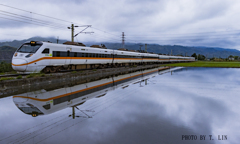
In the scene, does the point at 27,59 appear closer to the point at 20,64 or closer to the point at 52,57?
the point at 20,64

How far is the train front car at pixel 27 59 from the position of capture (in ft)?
48.1

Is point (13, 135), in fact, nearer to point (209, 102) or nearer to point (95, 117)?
point (95, 117)

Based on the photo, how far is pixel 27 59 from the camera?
14750 millimetres

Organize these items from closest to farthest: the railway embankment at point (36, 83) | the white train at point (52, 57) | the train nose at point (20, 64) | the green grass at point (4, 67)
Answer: the railway embankment at point (36, 83)
the train nose at point (20, 64)
the white train at point (52, 57)
the green grass at point (4, 67)

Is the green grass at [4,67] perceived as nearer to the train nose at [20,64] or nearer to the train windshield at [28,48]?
the train windshield at [28,48]

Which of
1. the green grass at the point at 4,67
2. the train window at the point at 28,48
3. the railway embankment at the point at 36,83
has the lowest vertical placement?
the railway embankment at the point at 36,83

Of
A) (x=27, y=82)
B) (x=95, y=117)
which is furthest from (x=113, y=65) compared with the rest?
(x=95, y=117)

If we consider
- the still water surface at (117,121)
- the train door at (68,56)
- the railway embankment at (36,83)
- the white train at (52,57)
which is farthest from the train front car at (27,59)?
the still water surface at (117,121)

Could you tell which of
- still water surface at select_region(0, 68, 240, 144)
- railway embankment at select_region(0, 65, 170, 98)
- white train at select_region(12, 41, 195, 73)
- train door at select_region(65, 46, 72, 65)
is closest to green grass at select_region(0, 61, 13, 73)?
white train at select_region(12, 41, 195, 73)

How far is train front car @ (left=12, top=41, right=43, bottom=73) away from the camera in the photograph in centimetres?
1466

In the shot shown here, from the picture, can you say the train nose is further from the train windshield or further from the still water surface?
the still water surface

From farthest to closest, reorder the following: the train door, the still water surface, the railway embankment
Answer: the train door < the railway embankment < the still water surface

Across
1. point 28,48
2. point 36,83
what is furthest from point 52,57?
point 36,83

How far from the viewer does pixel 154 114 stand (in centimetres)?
679
